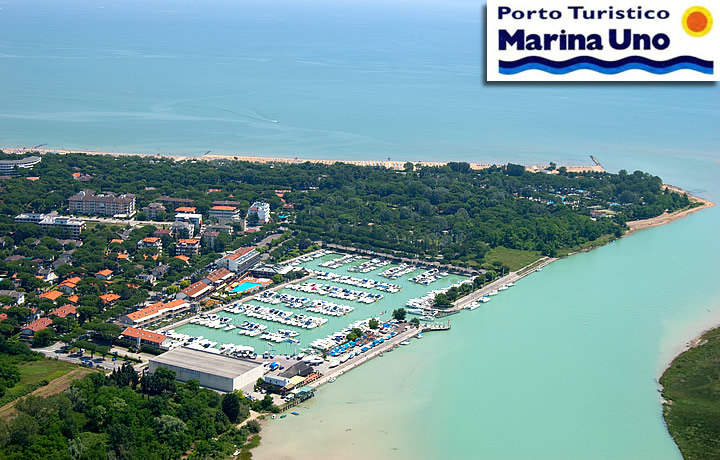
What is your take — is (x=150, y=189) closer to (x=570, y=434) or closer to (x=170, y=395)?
(x=170, y=395)

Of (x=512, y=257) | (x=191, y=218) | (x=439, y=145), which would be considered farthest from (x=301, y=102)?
(x=512, y=257)

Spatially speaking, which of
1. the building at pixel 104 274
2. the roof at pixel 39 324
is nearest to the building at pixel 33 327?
the roof at pixel 39 324

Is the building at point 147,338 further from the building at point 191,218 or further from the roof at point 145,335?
the building at point 191,218

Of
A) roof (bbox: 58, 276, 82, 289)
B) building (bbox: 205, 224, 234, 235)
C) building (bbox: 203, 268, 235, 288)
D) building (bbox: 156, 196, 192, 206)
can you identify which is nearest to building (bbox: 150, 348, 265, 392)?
building (bbox: 203, 268, 235, 288)

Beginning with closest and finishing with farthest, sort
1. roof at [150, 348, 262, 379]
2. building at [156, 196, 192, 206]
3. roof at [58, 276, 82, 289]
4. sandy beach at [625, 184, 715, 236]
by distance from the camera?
1. roof at [150, 348, 262, 379]
2. roof at [58, 276, 82, 289]
3. building at [156, 196, 192, 206]
4. sandy beach at [625, 184, 715, 236]

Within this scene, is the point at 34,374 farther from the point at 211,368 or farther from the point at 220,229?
the point at 220,229

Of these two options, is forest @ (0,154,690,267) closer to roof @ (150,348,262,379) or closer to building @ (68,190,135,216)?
building @ (68,190,135,216)
